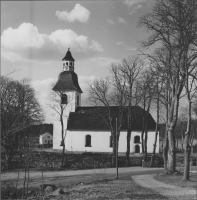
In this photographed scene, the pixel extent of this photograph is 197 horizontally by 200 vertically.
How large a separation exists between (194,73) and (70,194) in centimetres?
1002

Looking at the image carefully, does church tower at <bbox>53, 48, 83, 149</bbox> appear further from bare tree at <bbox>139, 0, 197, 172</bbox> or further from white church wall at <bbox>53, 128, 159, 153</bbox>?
bare tree at <bbox>139, 0, 197, 172</bbox>

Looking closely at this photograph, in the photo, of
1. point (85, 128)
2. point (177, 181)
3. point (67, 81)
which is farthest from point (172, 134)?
point (67, 81)

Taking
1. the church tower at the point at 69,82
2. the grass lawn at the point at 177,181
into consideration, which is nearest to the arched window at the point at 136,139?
the church tower at the point at 69,82

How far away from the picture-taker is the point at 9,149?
29.3 m

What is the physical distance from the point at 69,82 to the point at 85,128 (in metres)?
8.24

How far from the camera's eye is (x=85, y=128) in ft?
153

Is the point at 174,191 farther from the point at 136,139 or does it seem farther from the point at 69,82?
the point at 69,82

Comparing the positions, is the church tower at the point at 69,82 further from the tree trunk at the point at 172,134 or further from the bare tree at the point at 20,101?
the tree trunk at the point at 172,134

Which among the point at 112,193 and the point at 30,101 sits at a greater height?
the point at 30,101

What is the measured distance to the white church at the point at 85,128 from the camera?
1752 inches

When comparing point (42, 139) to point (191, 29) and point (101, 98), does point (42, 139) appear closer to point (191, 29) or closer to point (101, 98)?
point (101, 98)

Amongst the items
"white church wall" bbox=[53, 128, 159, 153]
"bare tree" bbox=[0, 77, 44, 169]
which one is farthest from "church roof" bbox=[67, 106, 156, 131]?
"bare tree" bbox=[0, 77, 44, 169]

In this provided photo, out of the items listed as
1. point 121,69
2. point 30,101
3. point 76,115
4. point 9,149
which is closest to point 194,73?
point 121,69

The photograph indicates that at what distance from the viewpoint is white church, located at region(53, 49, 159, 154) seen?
44.5 meters
